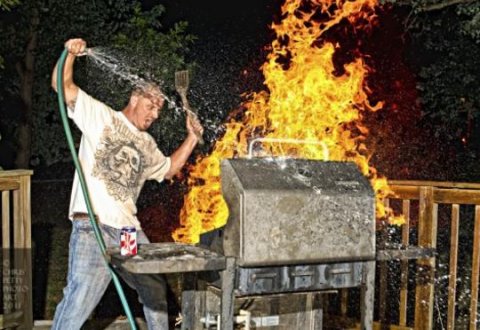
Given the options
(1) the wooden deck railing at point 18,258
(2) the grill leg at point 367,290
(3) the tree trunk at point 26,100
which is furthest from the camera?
(3) the tree trunk at point 26,100

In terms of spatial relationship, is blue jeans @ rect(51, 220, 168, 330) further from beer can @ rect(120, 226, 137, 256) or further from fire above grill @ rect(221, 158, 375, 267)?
fire above grill @ rect(221, 158, 375, 267)

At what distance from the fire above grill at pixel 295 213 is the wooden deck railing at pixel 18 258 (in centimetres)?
278

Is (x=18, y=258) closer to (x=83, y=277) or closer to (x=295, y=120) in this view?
(x=83, y=277)

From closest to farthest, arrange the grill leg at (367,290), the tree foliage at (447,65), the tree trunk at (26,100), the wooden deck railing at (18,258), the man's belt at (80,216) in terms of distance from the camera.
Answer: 1. the grill leg at (367,290)
2. the man's belt at (80,216)
3. the wooden deck railing at (18,258)
4. the tree foliage at (447,65)
5. the tree trunk at (26,100)

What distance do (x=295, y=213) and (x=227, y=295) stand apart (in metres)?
0.58

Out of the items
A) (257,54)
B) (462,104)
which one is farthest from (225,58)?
(462,104)

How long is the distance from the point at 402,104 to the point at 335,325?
26.7 ft

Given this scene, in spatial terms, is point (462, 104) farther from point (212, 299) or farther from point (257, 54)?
point (212, 299)

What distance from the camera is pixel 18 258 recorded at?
19.8ft

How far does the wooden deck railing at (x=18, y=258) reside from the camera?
5.91m

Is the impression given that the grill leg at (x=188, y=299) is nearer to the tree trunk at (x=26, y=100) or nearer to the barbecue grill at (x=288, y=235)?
the barbecue grill at (x=288, y=235)

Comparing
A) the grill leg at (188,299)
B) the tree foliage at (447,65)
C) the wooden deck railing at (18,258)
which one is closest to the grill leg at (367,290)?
the grill leg at (188,299)

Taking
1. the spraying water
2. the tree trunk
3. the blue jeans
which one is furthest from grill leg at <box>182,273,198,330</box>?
the tree trunk

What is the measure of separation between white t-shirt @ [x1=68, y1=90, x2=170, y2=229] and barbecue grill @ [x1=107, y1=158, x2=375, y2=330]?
584 mm
